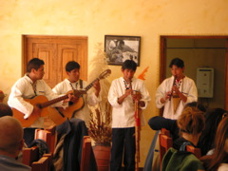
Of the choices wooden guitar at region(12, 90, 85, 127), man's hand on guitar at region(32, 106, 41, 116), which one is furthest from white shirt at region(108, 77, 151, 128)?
man's hand on guitar at region(32, 106, 41, 116)

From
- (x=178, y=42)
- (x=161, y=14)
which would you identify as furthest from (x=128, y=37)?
(x=178, y=42)

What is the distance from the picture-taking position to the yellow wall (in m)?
5.56

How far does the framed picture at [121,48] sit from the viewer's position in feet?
18.7

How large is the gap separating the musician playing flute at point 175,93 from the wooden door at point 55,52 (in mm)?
1279

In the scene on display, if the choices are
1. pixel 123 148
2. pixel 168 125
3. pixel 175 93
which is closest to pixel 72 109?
pixel 123 148

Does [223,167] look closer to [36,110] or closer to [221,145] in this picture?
[221,145]

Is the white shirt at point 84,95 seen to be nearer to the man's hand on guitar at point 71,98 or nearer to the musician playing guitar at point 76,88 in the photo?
the musician playing guitar at point 76,88

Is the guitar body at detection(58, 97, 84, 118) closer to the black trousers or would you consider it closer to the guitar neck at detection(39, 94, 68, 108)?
the guitar neck at detection(39, 94, 68, 108)

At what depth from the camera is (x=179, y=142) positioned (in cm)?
253

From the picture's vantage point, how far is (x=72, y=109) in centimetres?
475

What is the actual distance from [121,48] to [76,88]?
115 centimetres

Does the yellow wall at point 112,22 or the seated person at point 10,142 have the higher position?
the yellow wall at point 112,22

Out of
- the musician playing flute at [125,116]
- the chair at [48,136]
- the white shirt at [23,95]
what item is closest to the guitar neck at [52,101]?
the white shirt at [23,95]

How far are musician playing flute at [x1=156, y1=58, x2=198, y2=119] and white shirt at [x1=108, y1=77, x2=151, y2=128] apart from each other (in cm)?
26
